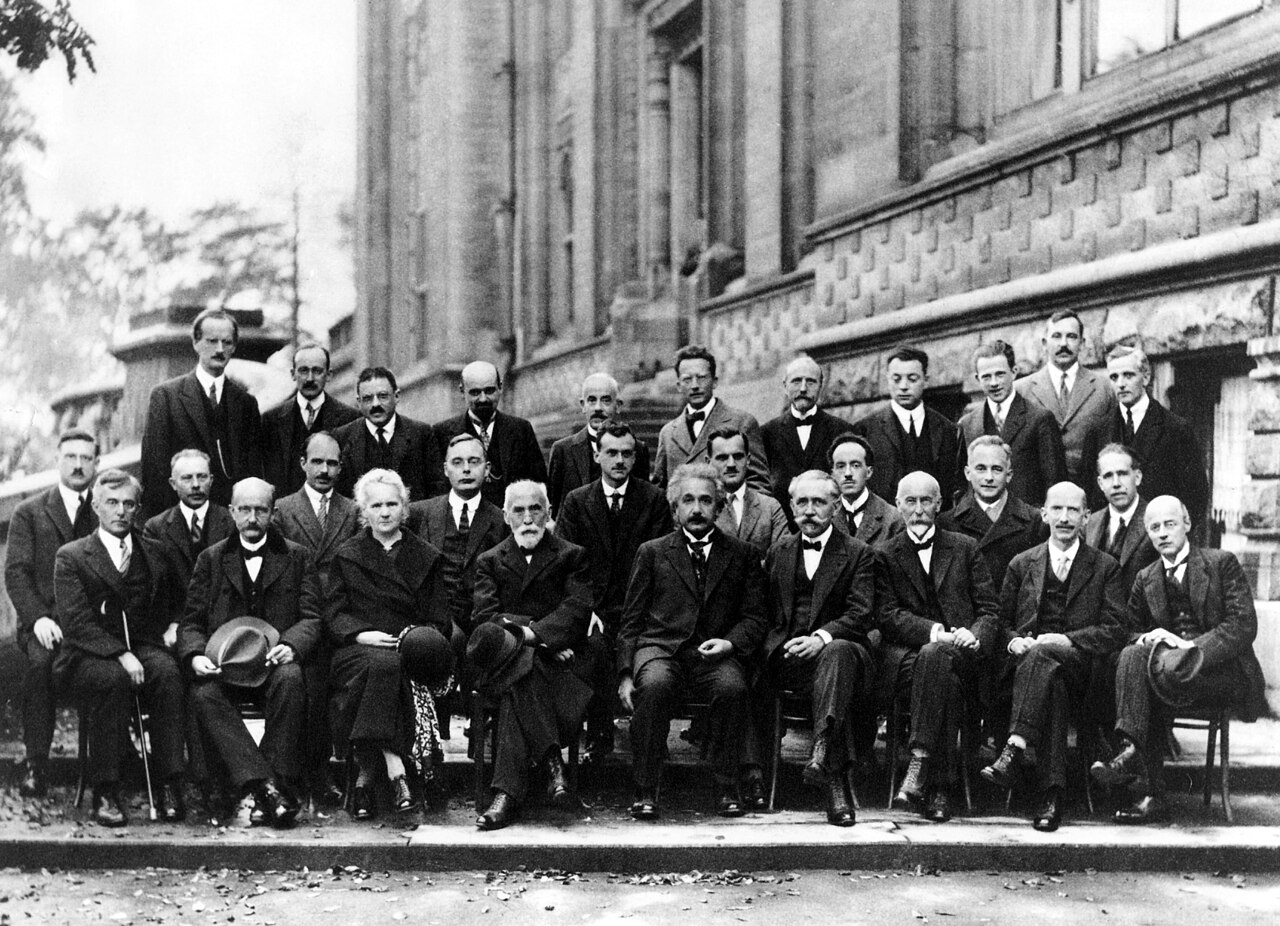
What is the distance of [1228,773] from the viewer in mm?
6477

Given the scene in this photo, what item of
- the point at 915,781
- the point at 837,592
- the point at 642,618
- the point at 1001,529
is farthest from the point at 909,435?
the point at 915,781

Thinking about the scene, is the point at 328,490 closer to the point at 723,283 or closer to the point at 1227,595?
the point at 1227,595

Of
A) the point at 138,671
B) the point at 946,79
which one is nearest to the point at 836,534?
the point at 138,671

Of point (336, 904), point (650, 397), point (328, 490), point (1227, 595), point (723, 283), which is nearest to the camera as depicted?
point (336, 904)

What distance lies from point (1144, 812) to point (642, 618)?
7.38 ft

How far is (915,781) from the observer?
6273mm

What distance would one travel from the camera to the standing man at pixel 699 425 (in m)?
7.89

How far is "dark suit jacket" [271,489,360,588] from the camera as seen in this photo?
717 cm

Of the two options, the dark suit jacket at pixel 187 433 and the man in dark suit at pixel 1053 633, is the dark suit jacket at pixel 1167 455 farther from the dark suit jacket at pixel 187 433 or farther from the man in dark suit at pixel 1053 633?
the dark suit jacket at pixel 187 433

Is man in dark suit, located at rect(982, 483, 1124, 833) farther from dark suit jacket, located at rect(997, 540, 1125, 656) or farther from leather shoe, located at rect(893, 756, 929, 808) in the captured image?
leather shoe, located at rect(893, 756, 929, 808)

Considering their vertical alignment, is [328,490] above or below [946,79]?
below

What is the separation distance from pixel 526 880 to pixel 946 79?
25.7 ft

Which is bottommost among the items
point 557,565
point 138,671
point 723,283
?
point 138,671

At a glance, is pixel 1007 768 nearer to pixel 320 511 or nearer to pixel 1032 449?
pixel 1032 449
